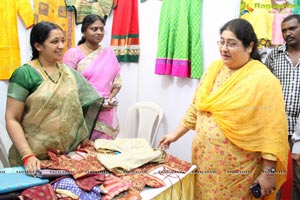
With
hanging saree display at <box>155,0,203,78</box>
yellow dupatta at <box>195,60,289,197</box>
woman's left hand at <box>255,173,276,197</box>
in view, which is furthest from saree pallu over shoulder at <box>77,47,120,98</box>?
woman's left hand at <box>255,173,276,197</box>

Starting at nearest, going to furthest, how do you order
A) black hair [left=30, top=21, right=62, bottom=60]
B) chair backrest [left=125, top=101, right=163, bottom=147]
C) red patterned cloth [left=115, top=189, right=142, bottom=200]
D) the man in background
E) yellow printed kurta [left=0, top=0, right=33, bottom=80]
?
red patterned cloth [left=115, top=189, right=142, bottom=200]
black hair [left=30, top=21, right=62, bottom=60]
the man in background
yellow printed kurta [left=0, top=0, right=33, bottom=80]
chair backrest [left=125, top=101, right=163, bottom=147]

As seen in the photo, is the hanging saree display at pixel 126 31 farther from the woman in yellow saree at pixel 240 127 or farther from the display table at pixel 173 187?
the display table at pixel 173 187

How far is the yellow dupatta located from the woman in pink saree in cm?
105

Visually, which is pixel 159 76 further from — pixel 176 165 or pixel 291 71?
pixel 176 165

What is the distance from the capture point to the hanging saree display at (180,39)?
261cm

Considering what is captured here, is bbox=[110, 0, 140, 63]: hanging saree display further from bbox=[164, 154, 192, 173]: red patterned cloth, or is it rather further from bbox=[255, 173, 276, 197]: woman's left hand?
bbox=[255, 173, 276, 197]: woman's left hand

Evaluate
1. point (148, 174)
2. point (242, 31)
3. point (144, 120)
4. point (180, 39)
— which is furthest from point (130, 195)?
point (144, 120)

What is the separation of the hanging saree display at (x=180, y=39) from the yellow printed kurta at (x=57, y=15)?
3.04 feet

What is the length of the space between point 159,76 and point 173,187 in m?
1.84

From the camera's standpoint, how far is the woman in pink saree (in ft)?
7.37

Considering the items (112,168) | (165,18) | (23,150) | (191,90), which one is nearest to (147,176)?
(112,168)

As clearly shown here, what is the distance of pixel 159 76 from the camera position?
304 centimetres

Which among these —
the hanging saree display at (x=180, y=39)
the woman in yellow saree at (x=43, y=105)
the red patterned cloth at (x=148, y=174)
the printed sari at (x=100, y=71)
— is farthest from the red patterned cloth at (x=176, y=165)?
the hanging saree display at (x=180, y=39)

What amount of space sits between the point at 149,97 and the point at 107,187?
2.03 m
